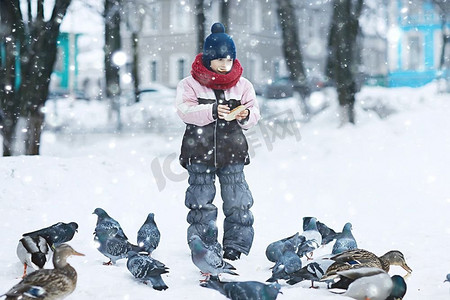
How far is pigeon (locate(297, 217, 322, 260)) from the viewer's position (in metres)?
5.57

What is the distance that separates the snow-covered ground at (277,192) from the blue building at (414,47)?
35.7 feet

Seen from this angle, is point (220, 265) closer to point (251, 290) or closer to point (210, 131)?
point (251, 290)

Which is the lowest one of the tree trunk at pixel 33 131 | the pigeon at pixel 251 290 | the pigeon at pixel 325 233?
the pigeon at pixel 325 233

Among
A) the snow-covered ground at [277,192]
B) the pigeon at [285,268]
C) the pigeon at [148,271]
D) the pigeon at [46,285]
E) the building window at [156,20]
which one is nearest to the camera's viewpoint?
the pigeon at [46,285]

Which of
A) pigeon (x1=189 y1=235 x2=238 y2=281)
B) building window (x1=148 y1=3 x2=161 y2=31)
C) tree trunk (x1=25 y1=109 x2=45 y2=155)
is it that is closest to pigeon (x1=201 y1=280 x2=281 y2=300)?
pigeon (x1=189 y1=235 x2=238 y2=281)

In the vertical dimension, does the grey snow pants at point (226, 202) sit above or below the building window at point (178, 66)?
below

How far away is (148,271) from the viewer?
4.56 m

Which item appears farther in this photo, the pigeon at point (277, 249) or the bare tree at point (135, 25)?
the bare tree at point (135, 25)

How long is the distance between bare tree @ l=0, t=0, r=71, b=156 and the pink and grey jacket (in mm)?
5022

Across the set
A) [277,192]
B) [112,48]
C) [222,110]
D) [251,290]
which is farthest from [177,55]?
[251,290]

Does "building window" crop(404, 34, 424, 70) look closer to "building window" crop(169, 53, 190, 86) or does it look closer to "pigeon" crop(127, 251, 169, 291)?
"building window" crop(169, 53, 190, 86)

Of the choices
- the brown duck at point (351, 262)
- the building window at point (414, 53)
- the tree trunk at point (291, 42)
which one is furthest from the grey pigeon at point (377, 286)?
the building window at point (414, 53)

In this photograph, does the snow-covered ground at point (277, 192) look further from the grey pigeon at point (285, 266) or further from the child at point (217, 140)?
the child at point (217, 140)

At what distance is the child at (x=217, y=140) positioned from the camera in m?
5.66
